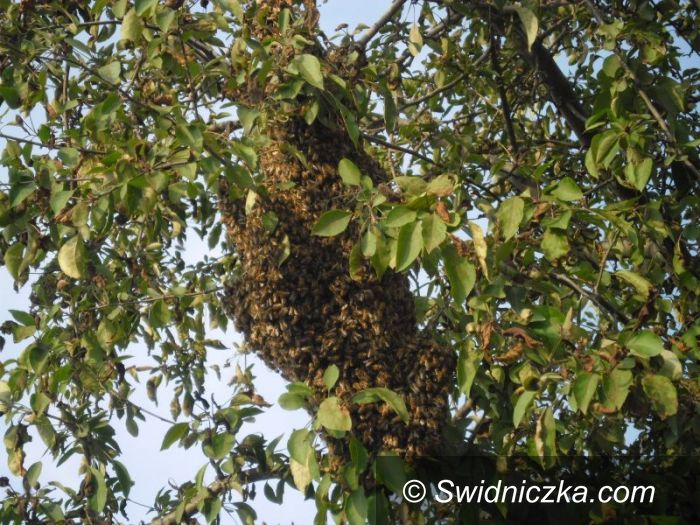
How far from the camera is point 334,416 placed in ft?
7.84

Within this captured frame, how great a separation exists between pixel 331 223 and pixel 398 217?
0.27 meters

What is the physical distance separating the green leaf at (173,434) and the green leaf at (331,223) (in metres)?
0.79

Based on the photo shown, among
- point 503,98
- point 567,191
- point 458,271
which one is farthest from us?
point 503,98

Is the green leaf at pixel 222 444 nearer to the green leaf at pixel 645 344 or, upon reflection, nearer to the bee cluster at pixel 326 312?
the bee cluster at pixel 326 312

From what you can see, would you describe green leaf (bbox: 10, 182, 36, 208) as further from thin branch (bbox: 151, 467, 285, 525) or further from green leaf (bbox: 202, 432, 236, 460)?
thin branch (bbox: 151, 467, 285, 525)

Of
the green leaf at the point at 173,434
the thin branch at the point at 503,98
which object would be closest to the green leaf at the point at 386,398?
the green leaf at the point at 173,434

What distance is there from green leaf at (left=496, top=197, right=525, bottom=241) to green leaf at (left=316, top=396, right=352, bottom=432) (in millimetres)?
663

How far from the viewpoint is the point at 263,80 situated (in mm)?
2811

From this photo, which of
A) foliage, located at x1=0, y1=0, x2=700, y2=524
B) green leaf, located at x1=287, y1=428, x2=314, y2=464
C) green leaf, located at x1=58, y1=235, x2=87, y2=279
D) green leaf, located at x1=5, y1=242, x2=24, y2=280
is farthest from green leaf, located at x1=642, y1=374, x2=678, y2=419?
green leaf, located at x1=5, y1=242, x2=24, y2=280

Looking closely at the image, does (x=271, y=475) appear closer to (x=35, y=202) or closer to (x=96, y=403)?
(x=96, y=403)

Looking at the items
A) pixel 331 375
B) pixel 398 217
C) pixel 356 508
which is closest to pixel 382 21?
pixel 398 217

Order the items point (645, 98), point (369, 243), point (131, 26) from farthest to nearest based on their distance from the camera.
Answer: point (645, 98), point (131, 26), point (369, 243)

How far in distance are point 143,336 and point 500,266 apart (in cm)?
185

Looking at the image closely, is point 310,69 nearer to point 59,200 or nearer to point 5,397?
point 59,200
